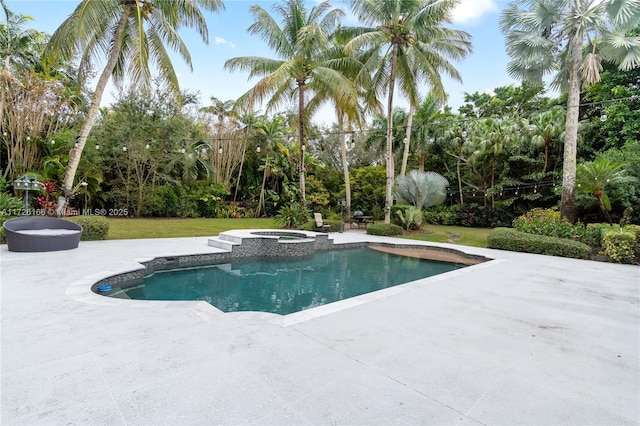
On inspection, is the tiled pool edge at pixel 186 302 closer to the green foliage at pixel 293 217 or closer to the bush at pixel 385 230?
the bush at pixel 385 230

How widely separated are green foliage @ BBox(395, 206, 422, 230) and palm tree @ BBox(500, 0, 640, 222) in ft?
17.3

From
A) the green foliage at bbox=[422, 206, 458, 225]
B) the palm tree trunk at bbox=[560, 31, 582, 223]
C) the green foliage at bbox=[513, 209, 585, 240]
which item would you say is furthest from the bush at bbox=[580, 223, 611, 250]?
the green foliage at bbox=[422, 206, 458, 225]

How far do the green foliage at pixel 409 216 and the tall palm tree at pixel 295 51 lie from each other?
4.64 metres

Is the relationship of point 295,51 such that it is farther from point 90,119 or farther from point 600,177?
point 600,177

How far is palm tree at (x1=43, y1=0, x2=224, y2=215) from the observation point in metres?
8.29

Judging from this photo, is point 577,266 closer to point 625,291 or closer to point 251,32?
point 625,291

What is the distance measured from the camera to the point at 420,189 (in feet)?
49.7

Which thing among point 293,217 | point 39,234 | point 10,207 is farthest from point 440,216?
point 10,207

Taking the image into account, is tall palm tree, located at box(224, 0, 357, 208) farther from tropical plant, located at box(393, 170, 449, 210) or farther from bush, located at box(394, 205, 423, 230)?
tropical plant, located at box(393, 170, 449, 210)

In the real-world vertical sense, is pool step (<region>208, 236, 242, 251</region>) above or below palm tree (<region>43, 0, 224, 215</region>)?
below

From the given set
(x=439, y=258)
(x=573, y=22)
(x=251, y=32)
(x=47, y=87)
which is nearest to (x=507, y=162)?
(x=573, y=22)

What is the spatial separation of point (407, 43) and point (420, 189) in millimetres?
6481

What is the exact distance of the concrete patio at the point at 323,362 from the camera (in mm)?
1889

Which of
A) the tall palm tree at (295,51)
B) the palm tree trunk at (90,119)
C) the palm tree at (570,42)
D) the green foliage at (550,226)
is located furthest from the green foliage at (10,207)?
the palm tree at (570,42)
